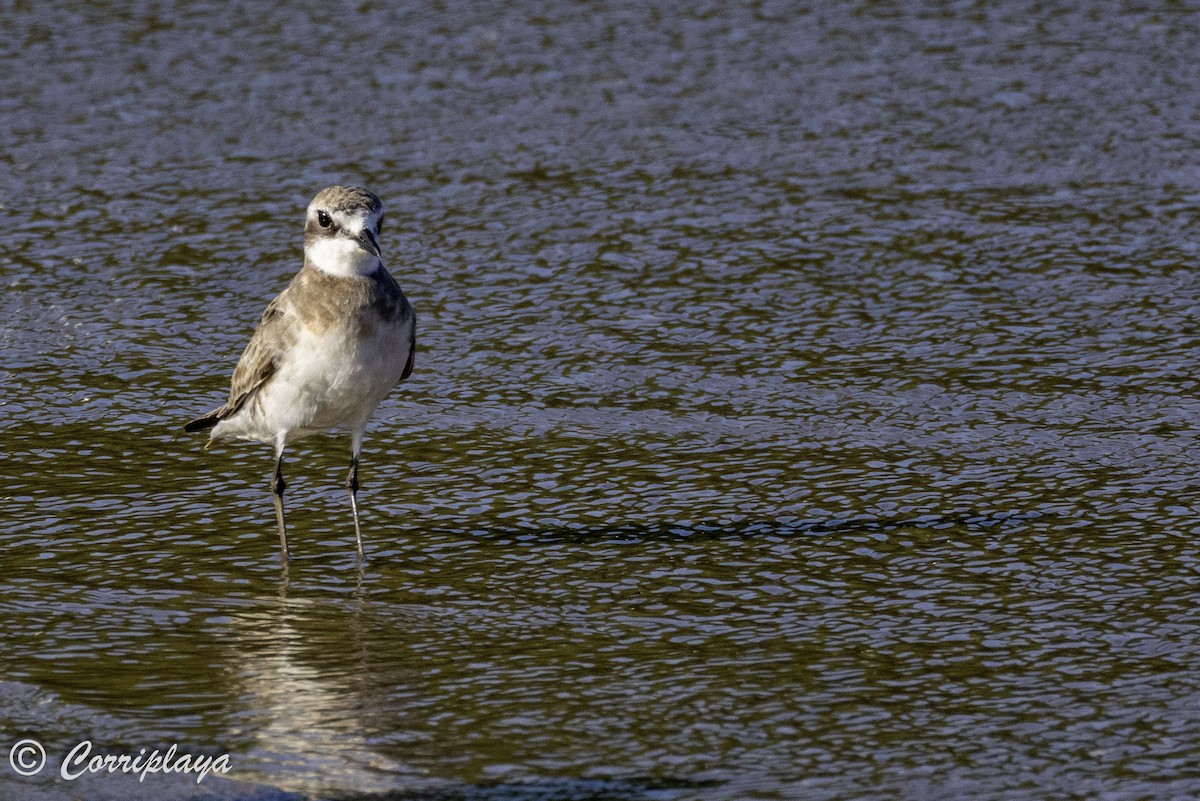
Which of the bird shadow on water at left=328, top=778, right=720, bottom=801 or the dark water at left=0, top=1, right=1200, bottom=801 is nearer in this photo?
the bird shadow on water at left=328, top=778, right=720, bottom=801

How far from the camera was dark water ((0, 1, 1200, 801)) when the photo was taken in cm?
583

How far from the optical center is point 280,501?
24.8ft

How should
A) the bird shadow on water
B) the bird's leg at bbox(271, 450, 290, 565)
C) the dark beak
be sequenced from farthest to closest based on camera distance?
1. the dark beak
2. the bird's leg at bbox(271, 450, 290, 565)
3. the bird shadow on water

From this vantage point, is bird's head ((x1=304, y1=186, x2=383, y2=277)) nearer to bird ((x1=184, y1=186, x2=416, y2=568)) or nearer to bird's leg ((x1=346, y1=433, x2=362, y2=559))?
bird ((x1=184, y1=186, x2=416, y2=568))

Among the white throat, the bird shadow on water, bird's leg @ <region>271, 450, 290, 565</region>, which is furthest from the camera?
the white throat

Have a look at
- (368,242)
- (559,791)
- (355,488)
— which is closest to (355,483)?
(355,488)

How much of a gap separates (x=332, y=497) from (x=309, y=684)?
2.05 m

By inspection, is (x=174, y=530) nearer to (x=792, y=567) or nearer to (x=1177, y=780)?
(x=792, y=567)

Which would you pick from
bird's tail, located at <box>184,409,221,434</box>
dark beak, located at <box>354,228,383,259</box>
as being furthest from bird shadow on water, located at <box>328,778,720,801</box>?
bird's tail, located at <box>184,409,221,434</box>

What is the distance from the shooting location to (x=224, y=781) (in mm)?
5441

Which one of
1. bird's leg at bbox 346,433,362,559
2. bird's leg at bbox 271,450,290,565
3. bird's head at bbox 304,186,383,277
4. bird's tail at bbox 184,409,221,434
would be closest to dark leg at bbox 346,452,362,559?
bird's leg at bbox 346,433,362,559


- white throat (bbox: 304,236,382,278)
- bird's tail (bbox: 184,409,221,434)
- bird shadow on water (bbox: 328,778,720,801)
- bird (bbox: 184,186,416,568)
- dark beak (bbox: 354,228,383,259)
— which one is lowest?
bird shadow on water (bbox: 328,778,720,801)

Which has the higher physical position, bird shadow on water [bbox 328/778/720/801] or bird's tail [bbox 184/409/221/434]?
bird's tail [bbox 184/409/221/434]

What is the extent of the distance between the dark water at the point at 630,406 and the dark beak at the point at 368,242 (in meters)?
1.13
